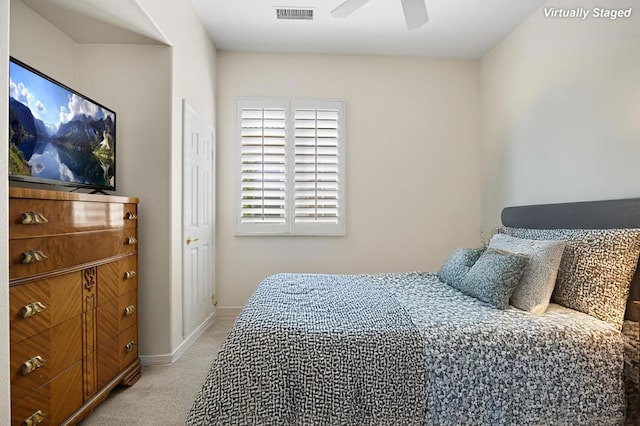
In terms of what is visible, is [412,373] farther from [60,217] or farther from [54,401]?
[60,217]

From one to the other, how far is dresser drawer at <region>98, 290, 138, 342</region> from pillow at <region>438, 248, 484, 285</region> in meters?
2.19

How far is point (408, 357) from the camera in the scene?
160cm

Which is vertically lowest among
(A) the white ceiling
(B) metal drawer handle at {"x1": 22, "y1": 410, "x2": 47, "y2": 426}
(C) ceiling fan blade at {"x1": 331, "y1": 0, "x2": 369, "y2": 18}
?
(B) metal drawer handle at {"x1": 22, "y1": 410, "x2": 47, "y2": 426}

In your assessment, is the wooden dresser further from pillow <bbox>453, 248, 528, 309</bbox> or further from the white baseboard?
pillow <bbox>453, 248, 528, 309</bbox>

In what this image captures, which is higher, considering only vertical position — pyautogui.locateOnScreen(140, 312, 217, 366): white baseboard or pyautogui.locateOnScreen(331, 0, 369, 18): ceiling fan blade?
pyautogui.locateOnScreen(331, 0, 369, 18): ceiling fan blade

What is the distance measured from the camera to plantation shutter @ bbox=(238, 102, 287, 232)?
4.20 meters

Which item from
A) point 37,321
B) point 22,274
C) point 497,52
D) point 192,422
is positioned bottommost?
point 192,422

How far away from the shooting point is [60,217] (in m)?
1.81

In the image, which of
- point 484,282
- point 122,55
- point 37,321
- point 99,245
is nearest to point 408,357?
point 484,282

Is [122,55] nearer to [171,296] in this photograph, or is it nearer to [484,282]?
[171,296]

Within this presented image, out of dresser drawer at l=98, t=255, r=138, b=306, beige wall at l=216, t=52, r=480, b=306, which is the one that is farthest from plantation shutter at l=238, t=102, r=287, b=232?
dresser drawer at l=98, t=255, r=138, b=306

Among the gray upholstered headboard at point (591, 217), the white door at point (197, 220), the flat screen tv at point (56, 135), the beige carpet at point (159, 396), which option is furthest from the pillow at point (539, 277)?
the flat screen tv at point (56, 135)

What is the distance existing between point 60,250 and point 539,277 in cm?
248

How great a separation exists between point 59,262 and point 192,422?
3.26ft
